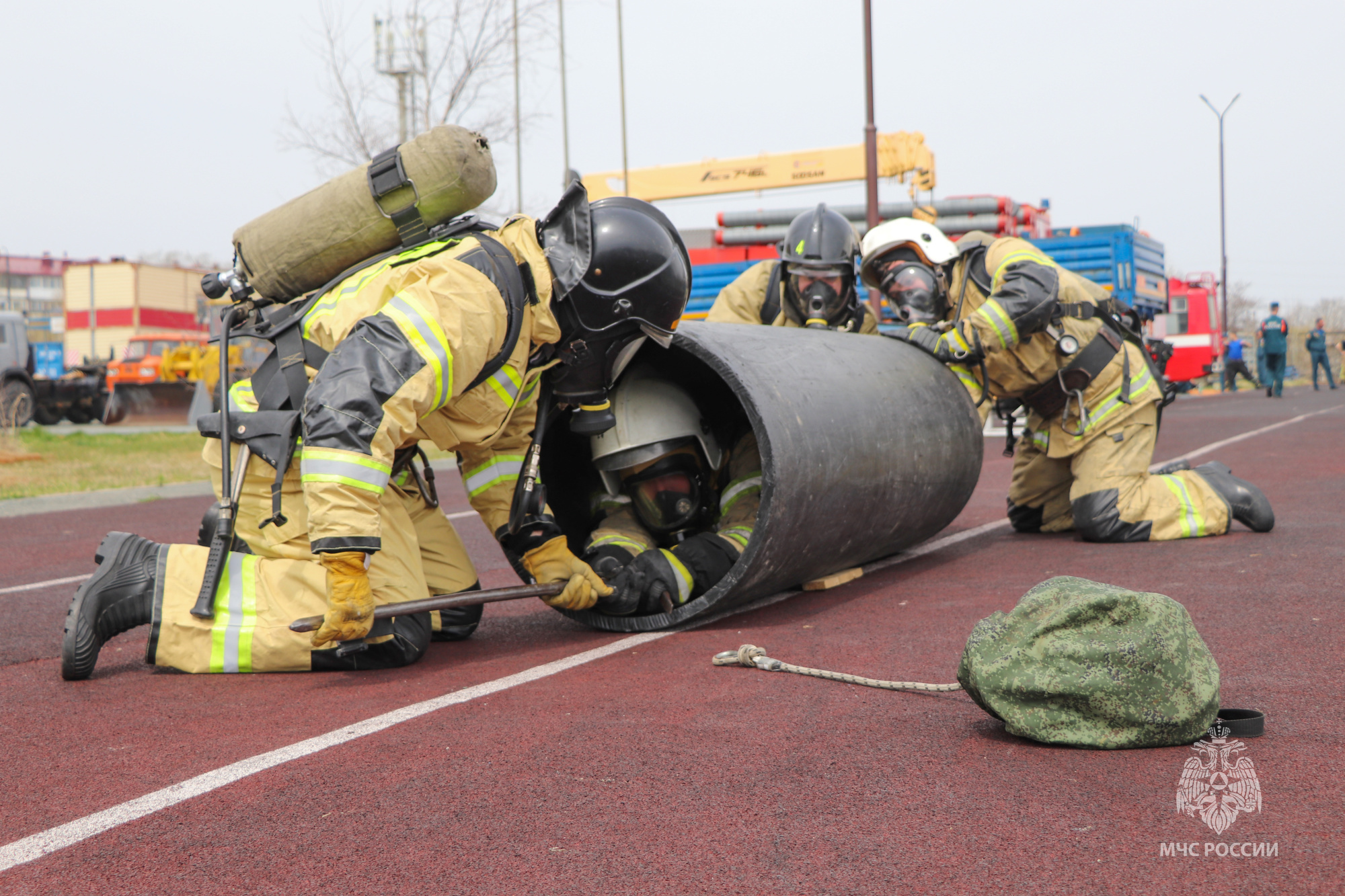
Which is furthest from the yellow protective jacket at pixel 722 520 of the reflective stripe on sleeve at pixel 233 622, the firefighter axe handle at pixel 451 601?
the reflective stripe on sleeve at pixel 233 622

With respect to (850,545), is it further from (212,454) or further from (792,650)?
(212,454)

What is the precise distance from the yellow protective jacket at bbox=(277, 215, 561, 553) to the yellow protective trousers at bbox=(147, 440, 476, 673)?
396 millimetres

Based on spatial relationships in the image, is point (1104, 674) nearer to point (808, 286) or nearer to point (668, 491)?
point (668, 491)

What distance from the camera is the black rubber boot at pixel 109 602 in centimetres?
339

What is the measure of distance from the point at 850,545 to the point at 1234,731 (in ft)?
6.66

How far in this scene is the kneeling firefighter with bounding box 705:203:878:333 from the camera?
5.98 m

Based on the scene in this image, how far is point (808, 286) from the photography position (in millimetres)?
5996

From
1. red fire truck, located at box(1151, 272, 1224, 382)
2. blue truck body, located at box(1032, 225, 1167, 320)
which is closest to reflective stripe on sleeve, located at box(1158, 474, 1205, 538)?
blue truck body, located at box(1032, 225, 1167, 320)

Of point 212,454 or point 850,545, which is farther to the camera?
point 850,545

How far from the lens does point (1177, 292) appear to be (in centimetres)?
2527

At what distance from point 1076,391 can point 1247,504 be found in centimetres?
94

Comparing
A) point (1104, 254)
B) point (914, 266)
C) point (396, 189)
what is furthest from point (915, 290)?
point (1104, 254)

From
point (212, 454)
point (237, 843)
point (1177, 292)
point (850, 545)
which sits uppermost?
point (1177, 292)

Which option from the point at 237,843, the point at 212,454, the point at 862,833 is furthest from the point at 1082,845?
the point at 212,454
